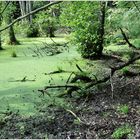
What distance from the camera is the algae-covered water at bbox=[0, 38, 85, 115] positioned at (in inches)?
269

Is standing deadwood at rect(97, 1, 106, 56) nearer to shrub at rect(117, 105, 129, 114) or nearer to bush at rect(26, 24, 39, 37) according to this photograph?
shrub at rect(117, 105, 129, 114)

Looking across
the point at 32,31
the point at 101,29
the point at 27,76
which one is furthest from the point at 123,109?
the point at 32,31

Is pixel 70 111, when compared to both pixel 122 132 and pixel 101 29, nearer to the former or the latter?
pixel 122 132

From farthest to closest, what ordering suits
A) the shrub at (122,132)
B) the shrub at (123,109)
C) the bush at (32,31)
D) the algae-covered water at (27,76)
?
1. the bush at (32,31)
2. the algae-covered water at (27,76)
3. the shrub at (123,109)
4. the shrub at (122,132)

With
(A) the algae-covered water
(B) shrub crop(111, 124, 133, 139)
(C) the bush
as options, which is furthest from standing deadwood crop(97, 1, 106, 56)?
(C) the bush

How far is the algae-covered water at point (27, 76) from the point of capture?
6820 mm

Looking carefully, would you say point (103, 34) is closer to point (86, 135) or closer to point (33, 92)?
point (33, 92)

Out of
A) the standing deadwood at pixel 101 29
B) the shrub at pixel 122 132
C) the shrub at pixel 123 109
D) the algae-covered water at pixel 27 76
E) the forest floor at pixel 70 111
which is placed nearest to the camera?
the shrub at pixel 122 132

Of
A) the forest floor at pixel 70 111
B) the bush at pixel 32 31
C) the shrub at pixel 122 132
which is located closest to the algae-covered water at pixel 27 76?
the forest floor at pixel 70 111

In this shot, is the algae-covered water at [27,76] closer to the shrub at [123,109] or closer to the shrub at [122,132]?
the shrub at [123,109]

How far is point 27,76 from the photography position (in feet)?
29.7

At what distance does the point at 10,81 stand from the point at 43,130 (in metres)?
3.33

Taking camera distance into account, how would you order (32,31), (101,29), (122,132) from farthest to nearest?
(32,31)
(101,29)
(122,132)

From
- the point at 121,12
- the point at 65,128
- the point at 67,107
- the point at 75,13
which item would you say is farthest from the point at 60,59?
the point at 65,128
